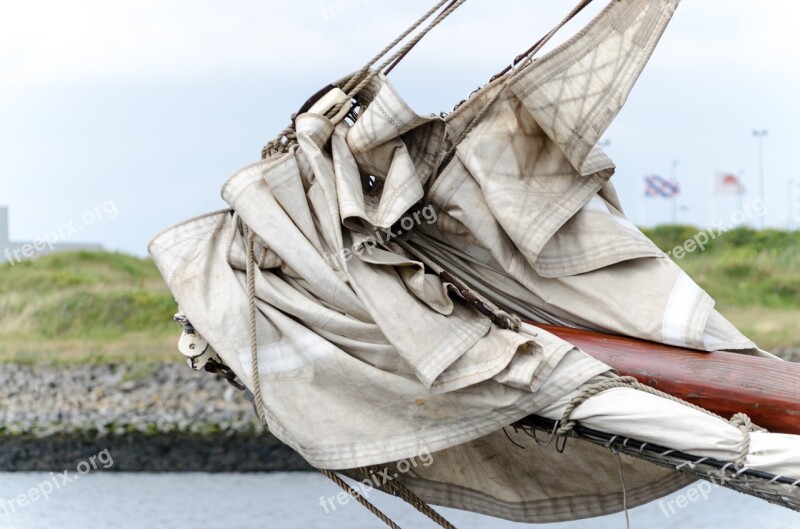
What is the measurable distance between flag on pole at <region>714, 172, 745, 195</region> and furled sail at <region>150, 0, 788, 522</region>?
31.4 metres

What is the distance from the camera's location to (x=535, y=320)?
4.14m

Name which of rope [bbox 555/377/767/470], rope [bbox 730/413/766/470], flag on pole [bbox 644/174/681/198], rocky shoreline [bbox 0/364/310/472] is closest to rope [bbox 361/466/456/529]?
rope [bbox 555/377/767/470]

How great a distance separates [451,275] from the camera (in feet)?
12.9

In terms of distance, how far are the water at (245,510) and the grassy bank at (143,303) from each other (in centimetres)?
476

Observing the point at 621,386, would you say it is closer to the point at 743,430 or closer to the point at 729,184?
the point at 743,430

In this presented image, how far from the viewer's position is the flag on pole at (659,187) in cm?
3291

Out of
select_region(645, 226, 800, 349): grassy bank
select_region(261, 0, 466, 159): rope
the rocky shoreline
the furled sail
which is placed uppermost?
select_region(261, 0, 466, 159): rope

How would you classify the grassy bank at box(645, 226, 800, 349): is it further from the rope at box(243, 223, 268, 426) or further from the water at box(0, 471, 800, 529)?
the rope at box(243, 223, 268, 426)

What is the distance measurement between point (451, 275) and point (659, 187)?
30234 mm

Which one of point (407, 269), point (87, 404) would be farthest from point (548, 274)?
point (87, 404)

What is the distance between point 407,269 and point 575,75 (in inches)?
37.9

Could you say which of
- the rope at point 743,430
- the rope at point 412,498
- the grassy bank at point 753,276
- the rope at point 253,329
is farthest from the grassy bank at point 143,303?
the rope at point 253,329

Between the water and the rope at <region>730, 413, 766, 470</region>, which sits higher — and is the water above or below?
below

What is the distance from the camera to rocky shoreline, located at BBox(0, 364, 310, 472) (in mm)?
23609
